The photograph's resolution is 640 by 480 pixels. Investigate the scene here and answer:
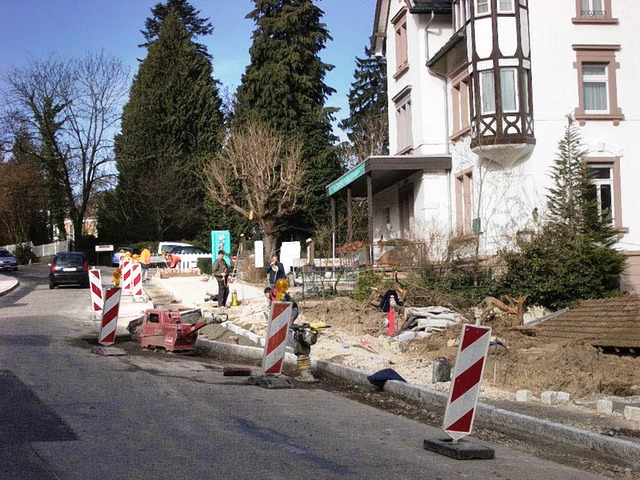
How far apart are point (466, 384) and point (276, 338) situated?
5000 mm

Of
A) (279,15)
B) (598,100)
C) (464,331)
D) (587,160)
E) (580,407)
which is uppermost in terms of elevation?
(279,15)

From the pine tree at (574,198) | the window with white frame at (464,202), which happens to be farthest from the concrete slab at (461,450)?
the window with white frame at (464,202)

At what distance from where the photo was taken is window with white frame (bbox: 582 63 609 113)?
24.2 m

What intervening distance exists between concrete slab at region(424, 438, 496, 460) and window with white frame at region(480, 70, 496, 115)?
17640 millimetres

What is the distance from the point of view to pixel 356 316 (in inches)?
755

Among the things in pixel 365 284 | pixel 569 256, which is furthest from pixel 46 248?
pixel 569 256

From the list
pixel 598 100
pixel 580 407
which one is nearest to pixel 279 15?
pixel 598 100

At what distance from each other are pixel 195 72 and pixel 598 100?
4606 centimetres

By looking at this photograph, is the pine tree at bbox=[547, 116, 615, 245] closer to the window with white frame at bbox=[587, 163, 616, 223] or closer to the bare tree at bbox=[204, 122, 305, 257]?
the window with white frame at bbox=[587, 163, 616, 223]

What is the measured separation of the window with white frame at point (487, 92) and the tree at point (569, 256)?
10.2 ft

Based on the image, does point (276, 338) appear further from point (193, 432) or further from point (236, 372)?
point (193, 432)

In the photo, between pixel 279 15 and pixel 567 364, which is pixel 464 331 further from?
pixel 279 15

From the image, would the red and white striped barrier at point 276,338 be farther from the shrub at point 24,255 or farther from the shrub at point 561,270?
the shrub at point 24,255

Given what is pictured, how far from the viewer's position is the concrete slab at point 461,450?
24.6ft
